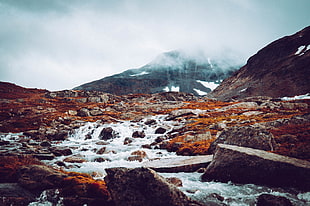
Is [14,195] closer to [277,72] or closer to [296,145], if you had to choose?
[296,145]

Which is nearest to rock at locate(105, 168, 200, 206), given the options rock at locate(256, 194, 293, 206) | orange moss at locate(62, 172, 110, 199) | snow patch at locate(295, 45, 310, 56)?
orange moss at locate(62, 172, 110, 199)

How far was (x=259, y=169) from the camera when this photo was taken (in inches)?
409

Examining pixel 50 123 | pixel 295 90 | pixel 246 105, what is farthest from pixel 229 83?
pixel 50 123

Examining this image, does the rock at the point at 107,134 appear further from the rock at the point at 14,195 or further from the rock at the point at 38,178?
the rock at the point at 14,195

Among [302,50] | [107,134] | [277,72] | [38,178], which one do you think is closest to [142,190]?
[38,178]

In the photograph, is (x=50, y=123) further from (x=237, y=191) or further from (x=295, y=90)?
(x=295, y=90)

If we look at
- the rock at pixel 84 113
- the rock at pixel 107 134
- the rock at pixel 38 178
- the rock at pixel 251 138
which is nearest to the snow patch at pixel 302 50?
the rock at pixel 84 113

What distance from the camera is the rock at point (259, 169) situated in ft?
32.3

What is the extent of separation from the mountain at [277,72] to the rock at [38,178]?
11071cm

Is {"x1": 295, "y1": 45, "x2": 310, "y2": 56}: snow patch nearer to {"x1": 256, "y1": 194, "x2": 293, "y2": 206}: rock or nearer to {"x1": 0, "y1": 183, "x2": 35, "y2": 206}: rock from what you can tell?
{"x1": 256, "y1": 194, "x2": 293, "y2": 206}: rock

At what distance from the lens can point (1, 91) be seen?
89.7 m

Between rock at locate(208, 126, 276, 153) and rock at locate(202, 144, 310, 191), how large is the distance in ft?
13.5

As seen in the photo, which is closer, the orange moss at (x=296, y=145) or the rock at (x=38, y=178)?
the rock at (x=38, y=178)

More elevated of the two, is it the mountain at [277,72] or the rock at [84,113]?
the mountain at [277,72]
